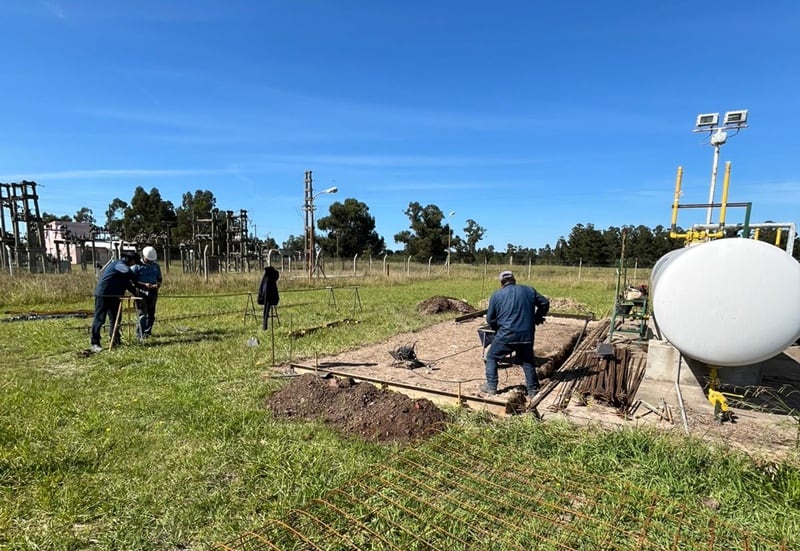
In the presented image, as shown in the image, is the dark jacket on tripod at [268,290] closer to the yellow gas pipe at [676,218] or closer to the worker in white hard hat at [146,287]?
the worker in white hard hat at [146,287]

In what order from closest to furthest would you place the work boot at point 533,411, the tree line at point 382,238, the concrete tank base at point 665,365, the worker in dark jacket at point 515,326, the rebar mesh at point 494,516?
the rebar mesh at point 494,516 < the work boot at point 533,411 < the worker in dark jacket at point 515,326 < the concrete tank base at point 665,365 < the tree line at point 382,238

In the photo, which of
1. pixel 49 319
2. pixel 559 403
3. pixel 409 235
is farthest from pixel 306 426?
pixel 409 235

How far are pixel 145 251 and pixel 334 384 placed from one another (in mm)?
5663

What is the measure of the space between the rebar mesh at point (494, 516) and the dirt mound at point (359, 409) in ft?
2.20

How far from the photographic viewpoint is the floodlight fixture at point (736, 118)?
9.88 meters

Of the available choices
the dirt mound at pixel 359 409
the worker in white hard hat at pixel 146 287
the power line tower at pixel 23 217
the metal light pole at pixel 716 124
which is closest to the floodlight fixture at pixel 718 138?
the metal light pole at pixel 716 124

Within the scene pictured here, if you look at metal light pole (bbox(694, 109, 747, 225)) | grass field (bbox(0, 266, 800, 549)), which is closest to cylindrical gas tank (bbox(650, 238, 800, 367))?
grass field (bbox(0, 266, 800, 549))

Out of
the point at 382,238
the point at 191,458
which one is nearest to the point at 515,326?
the point at 191,458

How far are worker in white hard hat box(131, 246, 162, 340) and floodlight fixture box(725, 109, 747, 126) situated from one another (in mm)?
12937

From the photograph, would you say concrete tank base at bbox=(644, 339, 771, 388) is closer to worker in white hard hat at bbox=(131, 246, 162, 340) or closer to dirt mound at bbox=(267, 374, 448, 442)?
dirt mound at bbox=(267, 374, 448, 442)

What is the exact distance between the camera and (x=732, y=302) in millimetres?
4297

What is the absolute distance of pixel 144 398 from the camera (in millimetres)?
5168

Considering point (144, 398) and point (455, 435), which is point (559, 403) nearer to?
point (455, 435)

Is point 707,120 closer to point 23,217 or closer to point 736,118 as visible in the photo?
point 736,118
